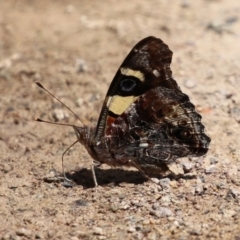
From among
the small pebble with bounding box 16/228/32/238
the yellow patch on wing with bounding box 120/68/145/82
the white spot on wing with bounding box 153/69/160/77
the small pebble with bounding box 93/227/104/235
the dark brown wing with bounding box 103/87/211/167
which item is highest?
the white spot on wing with bounding box 153/69/160/77

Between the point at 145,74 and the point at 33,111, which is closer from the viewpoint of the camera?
the point at 145,74

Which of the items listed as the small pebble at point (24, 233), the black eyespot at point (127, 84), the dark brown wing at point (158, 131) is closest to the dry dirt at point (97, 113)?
the small pebble at point (24, 233)

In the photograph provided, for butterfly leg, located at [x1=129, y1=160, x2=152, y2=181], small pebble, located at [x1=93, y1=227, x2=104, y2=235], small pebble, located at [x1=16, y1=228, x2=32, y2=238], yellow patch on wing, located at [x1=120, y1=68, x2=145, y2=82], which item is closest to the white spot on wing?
yellow patch on wing, located at [x1=120, y1=68, x2=145, y2=82]

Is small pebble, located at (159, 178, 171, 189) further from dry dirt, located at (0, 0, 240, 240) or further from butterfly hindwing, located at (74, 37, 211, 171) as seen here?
butterfly hindwing, located at (74, 37, 211, 171)

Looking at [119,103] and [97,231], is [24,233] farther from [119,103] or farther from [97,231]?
[119,103]

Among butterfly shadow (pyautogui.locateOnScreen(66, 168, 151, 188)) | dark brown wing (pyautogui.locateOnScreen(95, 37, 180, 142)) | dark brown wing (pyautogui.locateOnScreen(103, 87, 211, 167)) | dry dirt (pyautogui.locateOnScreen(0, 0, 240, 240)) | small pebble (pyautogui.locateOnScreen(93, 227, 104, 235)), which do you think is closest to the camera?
small pebble (pyautogui.locateOnScreen(93, 227, 104, 235))

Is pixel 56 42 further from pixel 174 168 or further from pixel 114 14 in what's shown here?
pixel 174 168

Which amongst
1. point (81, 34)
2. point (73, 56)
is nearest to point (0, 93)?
point (73, 56)
